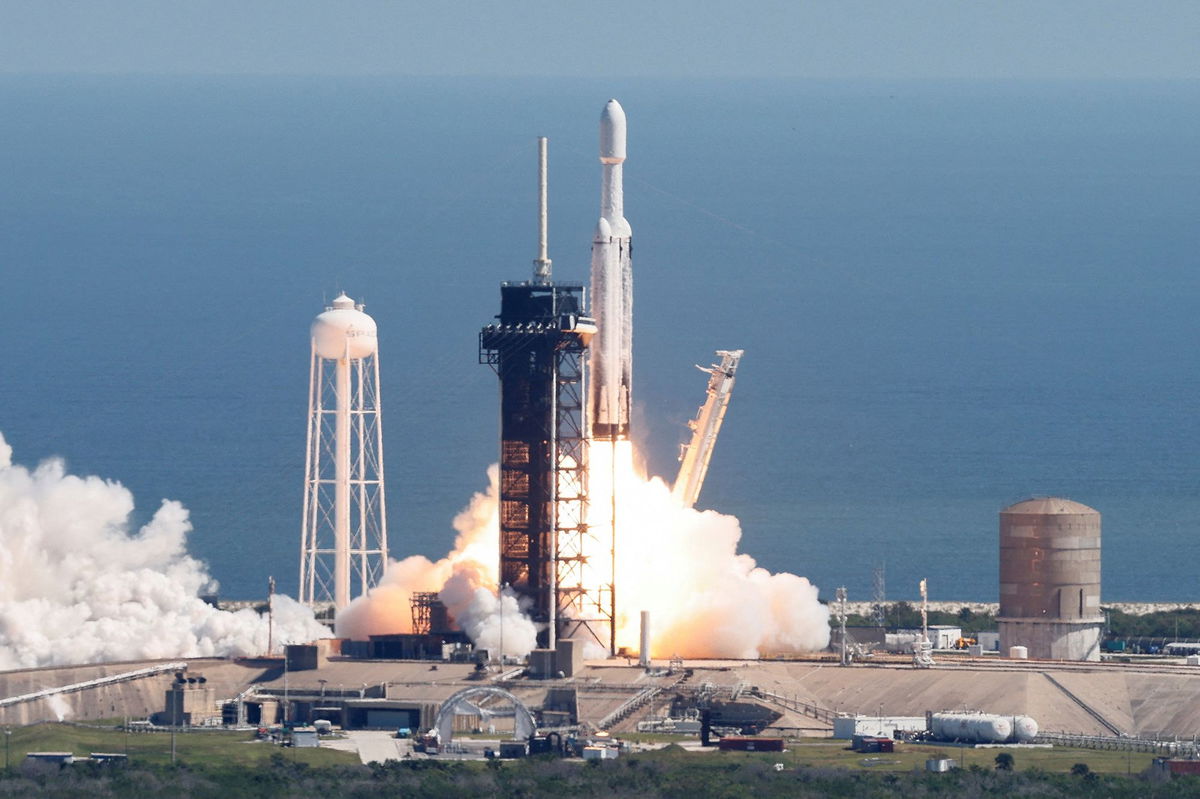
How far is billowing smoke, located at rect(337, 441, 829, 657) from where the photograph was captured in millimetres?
118625

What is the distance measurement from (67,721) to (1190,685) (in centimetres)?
3515

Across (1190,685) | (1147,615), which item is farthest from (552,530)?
(1147,615)

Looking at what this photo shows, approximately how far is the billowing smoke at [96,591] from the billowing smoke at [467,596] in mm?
2633

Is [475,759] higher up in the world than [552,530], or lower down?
lower down

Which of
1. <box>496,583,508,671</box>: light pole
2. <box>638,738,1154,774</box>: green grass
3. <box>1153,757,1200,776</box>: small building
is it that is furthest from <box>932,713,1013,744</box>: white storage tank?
<box>496,583,508,671</box>: light pole

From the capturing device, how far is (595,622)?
118 m

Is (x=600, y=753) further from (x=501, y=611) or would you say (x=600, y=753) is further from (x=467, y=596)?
(x=467, y=596)

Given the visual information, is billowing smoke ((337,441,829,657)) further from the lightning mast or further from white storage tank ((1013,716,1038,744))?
white storage tank ((1013,716,1038,744))

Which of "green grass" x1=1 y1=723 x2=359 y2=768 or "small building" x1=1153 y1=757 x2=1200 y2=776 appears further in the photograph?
"green grass" x1=1 y1=723 x2=359 y2=768

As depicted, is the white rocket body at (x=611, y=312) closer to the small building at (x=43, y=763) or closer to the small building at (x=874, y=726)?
the small building at (x=874, y=726)

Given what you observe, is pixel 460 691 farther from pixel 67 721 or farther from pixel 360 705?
pixel 67 721

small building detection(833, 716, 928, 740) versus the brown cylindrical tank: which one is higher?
the brown cylindrical tank

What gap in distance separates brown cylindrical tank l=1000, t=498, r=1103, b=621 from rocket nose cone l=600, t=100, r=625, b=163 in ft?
65.1

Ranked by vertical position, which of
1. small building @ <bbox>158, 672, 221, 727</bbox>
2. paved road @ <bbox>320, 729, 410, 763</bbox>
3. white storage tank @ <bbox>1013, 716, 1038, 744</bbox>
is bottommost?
paved road @ <bbox>320, 729, 410, 763</bbox>
